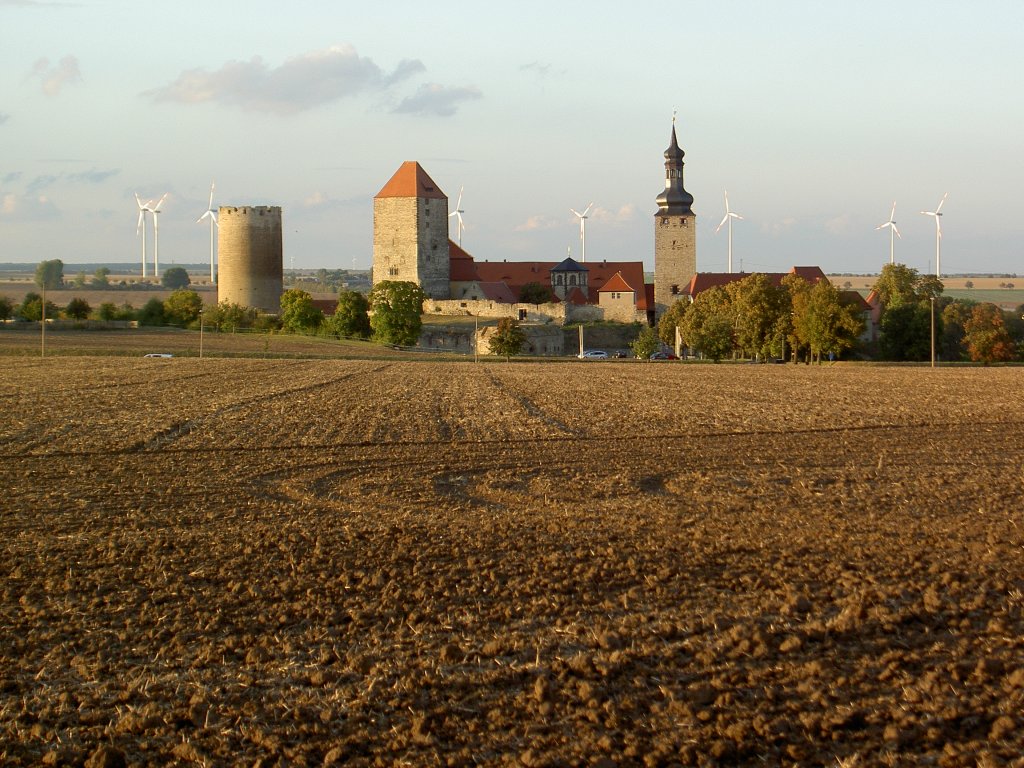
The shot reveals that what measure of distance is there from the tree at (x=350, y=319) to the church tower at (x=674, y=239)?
105 ft

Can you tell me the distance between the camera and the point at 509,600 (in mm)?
9594

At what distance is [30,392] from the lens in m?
29.5

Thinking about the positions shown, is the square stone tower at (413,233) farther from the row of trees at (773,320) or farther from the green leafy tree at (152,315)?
the row of trees at (773,320)

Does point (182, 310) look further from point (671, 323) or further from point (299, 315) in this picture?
point (671, 323)

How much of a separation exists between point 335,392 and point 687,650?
2325 centimetres

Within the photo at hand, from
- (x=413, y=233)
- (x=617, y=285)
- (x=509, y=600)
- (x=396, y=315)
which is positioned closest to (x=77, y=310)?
(x=396, y=315)

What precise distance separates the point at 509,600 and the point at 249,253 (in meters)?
79.4

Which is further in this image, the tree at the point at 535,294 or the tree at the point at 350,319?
the tree at the point at 535,294

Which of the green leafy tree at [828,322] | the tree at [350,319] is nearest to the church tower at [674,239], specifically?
the tree at [350,319]

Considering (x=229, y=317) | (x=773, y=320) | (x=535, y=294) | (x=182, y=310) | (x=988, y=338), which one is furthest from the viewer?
(x=535, y=294)

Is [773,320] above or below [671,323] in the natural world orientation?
above

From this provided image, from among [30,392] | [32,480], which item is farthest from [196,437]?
[30,392]

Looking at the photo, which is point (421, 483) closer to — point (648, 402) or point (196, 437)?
point (196, 437)

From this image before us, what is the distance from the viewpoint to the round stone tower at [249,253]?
85688 millimetres
